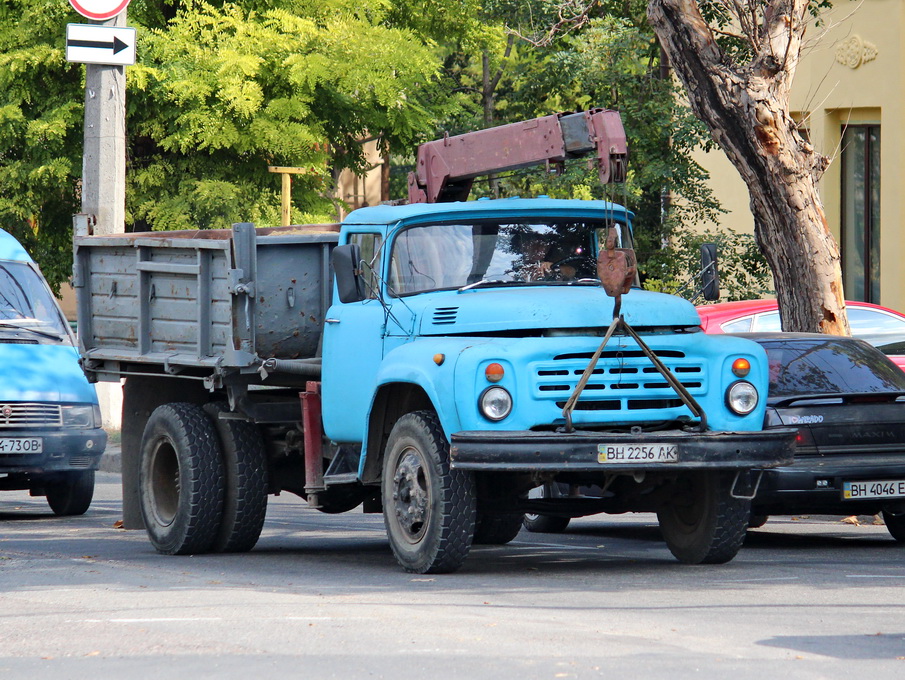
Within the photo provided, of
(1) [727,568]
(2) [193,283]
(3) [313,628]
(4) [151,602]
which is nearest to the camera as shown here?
(3) [313,628]

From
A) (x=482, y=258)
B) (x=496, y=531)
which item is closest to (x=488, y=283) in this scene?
(x=482, y=258)

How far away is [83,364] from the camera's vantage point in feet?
40.4

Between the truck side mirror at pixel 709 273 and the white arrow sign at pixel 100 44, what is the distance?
8.50m

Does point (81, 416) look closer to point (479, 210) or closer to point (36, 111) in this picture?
point (479, 210)

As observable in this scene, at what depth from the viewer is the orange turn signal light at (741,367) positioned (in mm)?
9320

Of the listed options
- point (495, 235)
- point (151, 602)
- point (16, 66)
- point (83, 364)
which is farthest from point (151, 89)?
point (151, 602)

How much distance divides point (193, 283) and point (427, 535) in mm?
2790

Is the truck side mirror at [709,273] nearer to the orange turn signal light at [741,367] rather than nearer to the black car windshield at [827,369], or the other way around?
the orange turn signal light at [741,367]

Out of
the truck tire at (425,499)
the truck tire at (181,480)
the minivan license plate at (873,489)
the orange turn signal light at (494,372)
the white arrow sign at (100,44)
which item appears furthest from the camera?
the white arrow sign at (100,44)

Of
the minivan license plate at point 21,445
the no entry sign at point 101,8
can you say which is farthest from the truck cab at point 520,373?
the no entry sign at point 101,8

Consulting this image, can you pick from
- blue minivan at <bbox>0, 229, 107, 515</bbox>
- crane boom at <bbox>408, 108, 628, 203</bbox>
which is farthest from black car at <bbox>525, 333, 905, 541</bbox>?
blue minivan at <bbox>0, 229, 107, 515</bbox>

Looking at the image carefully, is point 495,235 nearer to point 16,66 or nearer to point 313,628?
point 313,628

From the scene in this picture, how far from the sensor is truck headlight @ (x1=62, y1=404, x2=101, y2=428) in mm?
13617

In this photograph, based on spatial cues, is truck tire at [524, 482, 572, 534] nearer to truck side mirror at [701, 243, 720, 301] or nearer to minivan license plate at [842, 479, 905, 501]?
minivan license plate at [842, 479, 905, 501]
